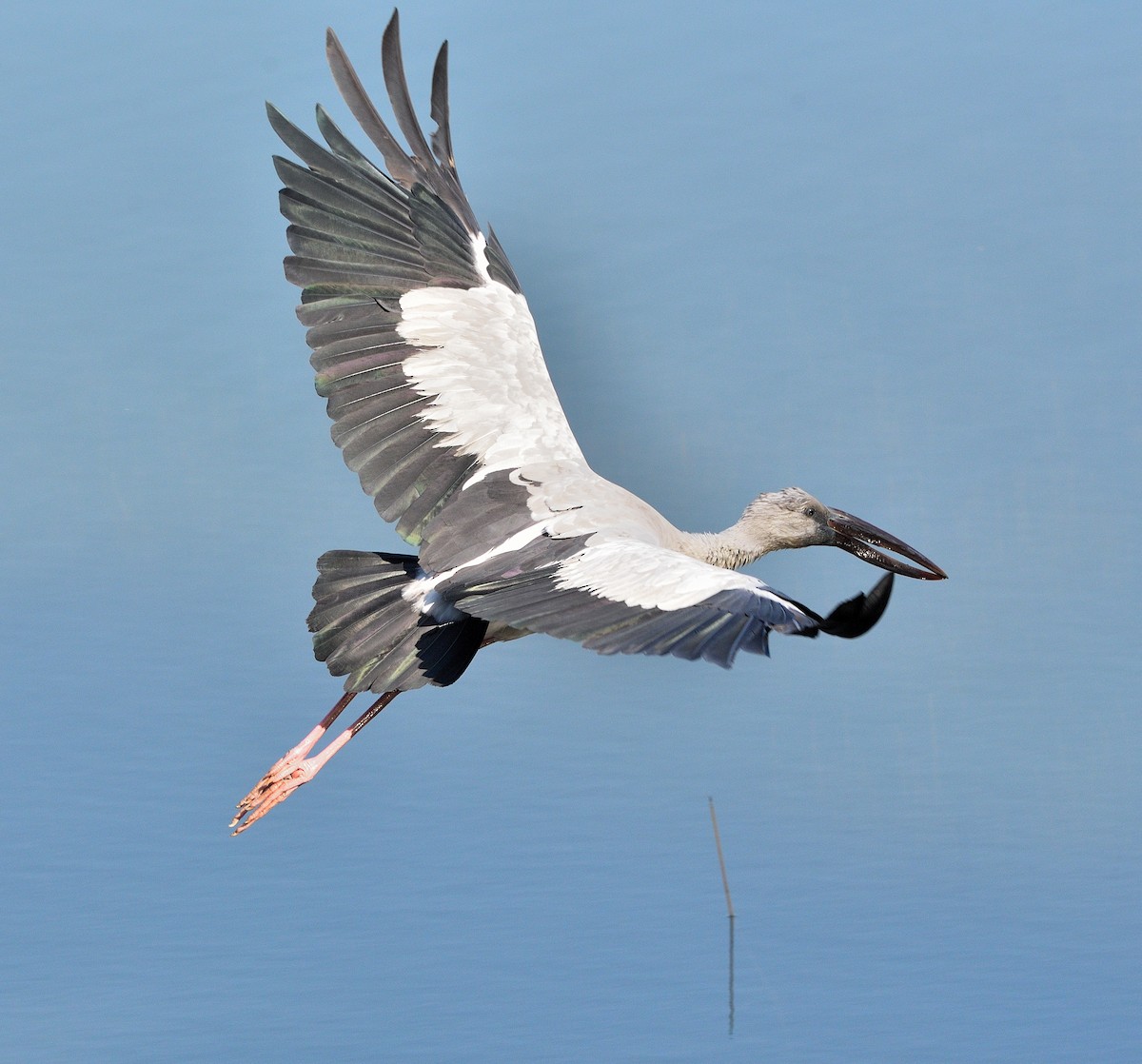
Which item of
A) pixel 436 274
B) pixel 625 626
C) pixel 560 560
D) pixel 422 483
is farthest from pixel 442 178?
pixel 625 626

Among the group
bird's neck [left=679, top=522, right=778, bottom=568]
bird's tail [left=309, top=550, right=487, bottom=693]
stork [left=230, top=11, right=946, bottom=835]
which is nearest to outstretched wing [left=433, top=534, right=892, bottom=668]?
stork [left=230, top=11, right=946, bottom=835]

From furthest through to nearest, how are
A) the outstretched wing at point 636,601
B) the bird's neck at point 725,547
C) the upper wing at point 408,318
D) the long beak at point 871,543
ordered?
the long beak at point 871,543 < the bird's neck at point 725,547 < the upper wing at point 408,318 < the outstretched wing at point 636,601

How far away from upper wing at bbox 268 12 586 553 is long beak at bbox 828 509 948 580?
104 centimetres

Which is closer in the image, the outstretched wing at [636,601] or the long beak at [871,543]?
the outstretched wing at [636,601]

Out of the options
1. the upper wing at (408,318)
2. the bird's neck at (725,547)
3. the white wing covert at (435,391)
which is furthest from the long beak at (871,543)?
the upper wing at (408,318)

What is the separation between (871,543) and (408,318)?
67.4 inches

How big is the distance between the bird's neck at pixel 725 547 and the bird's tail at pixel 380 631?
0.86 meters

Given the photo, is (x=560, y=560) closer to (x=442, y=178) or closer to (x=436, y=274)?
(x=436, y=274)

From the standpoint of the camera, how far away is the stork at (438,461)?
4.86 meters

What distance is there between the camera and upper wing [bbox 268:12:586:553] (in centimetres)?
529

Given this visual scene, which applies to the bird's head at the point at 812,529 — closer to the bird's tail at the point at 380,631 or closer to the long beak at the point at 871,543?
the long beak at the point at 871,543

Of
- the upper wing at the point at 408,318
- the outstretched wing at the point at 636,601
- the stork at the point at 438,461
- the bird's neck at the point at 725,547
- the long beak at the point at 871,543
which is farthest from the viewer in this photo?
the long beak at the point at 871,543

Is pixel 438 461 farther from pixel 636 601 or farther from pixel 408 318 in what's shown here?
pixel 636 601

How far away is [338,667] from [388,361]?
3.23 ft
